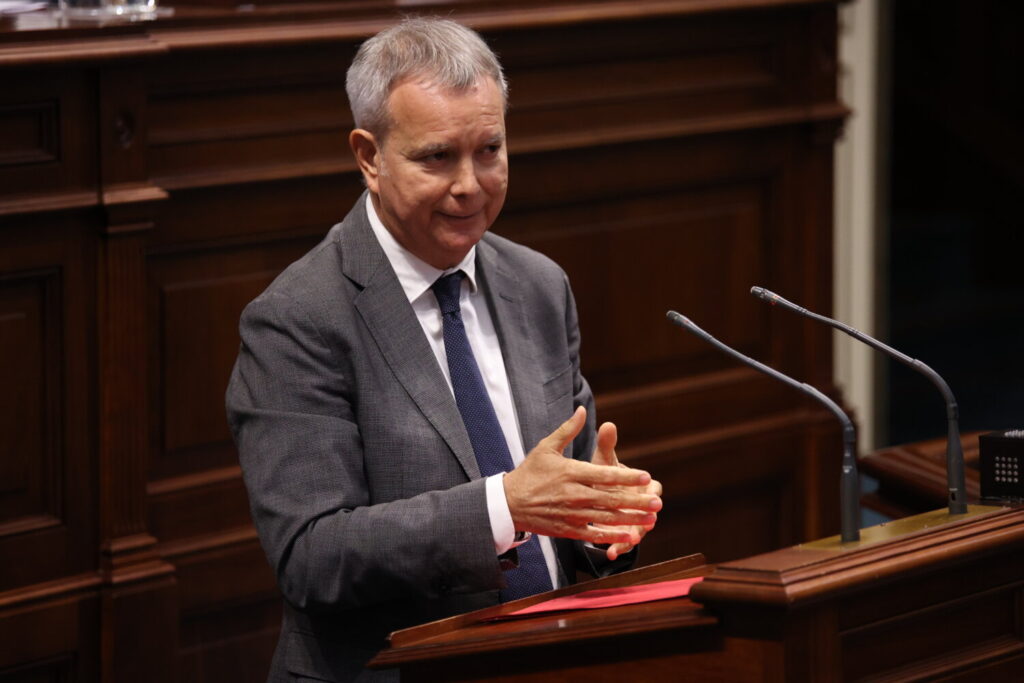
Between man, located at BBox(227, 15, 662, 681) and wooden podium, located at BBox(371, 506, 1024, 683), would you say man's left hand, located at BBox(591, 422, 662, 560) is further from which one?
wooden podium, located at BBox(371, 506, 1024, 683)

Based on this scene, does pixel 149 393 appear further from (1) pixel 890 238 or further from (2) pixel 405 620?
(1) pixel 890 238

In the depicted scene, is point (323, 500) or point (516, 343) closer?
point (323, 500)

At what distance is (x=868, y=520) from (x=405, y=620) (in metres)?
2.92

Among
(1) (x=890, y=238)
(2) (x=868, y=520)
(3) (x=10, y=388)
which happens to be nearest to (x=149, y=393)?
(3) (x=10, y=388)

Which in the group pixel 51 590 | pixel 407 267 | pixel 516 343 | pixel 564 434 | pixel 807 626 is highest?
pixel 407 267

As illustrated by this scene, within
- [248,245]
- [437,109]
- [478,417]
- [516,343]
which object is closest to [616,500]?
[478,417]

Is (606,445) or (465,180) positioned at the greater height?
(465,180)

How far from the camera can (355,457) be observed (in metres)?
2.33

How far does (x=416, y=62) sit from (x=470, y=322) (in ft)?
1.42

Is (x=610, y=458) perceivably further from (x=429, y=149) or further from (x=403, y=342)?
(x=429, y=149)

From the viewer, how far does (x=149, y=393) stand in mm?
3365

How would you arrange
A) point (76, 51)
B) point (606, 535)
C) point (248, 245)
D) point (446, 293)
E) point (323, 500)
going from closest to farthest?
1. point (606, 535)
2. point (323, 500)
3. point (446, 293)
4. point (76, 51)
5. point (248, 245)

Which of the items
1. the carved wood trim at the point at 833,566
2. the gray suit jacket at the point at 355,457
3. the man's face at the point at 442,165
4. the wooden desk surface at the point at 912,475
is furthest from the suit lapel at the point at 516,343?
the wooden desk surface at the point at 912,475

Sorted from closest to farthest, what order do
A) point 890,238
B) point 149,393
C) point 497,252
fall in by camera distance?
1. point 497,252
2. point 149,393
3. point 890,238
